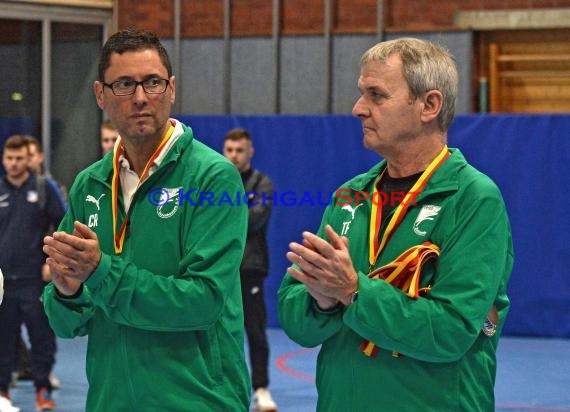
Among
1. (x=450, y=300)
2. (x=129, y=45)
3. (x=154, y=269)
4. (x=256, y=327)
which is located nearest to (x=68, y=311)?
(x=154, y=269)

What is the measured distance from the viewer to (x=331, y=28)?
13281 millimetres

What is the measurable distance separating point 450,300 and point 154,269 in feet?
2.86

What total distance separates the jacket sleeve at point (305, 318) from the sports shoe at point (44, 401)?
529cm

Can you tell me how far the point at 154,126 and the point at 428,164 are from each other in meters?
0.81

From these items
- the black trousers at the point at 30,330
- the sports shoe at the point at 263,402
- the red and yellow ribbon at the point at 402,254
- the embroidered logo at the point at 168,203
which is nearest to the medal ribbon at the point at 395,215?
the red and yellow ribbon at the point at 402,254

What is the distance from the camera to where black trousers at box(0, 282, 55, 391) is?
800 centimetres

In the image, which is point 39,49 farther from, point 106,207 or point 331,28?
point 106,207

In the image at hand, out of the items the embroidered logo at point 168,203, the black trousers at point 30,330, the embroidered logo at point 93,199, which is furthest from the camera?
the black trousers at point 30,330

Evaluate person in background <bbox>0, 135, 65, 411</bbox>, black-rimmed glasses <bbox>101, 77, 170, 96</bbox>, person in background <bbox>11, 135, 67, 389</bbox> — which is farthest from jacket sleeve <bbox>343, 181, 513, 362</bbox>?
person in background <bbox>0, 135, 65, 411</bbox>

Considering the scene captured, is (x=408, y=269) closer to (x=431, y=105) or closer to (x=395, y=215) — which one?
(x=395, y=215)

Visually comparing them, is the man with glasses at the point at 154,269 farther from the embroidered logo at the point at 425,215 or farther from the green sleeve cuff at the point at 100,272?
the embroidered logo at the point at 425,215

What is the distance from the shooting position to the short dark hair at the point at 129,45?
316 centimetres

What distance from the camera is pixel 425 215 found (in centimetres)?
279

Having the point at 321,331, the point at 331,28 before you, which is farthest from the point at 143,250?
the point at 331,28
